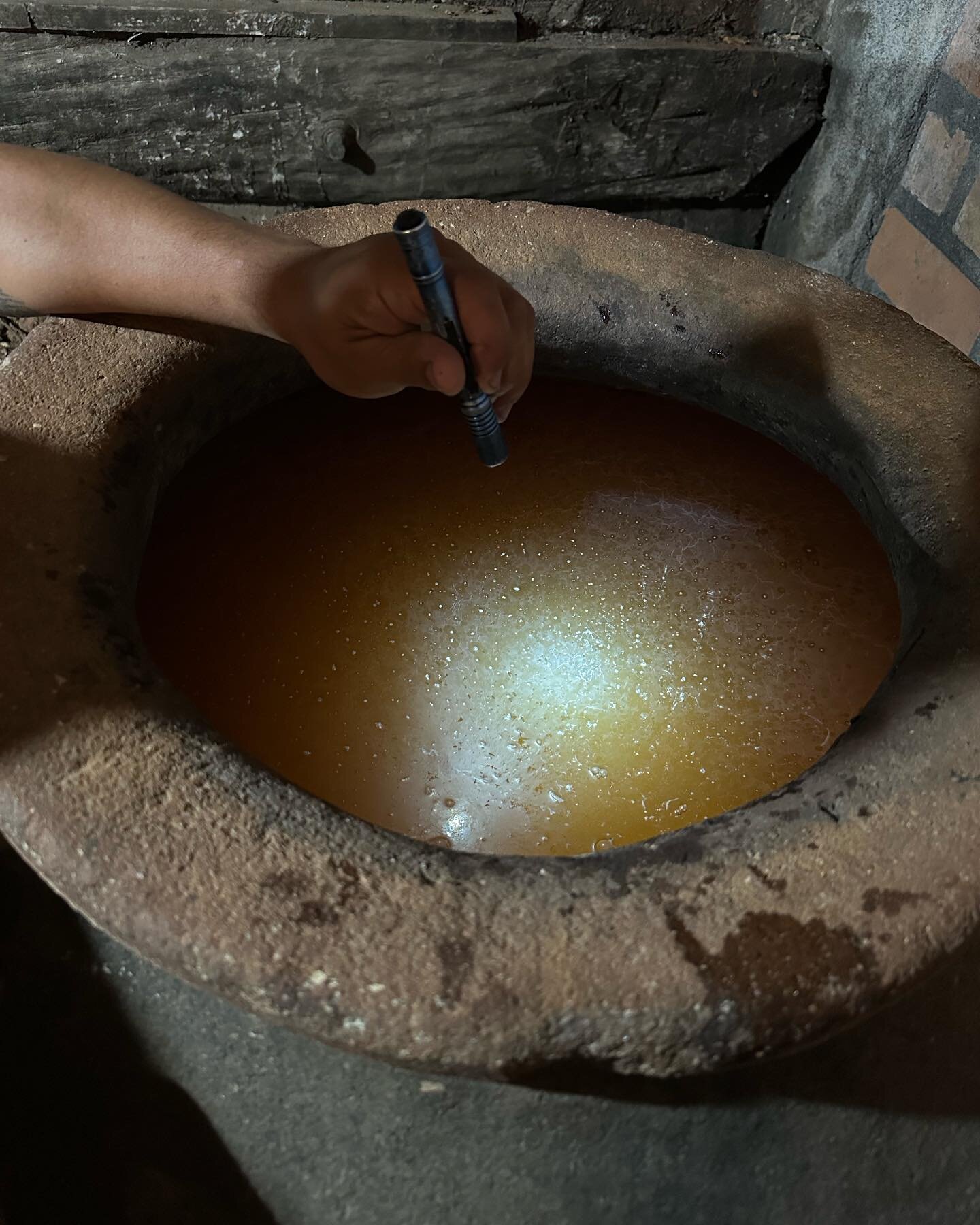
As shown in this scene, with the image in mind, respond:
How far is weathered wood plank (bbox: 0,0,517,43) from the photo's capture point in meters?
1.52

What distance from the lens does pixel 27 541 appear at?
841 mm

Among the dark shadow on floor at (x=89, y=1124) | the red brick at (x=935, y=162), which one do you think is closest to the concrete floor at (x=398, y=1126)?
the dark shadow on floor at (x=89, y=1124)

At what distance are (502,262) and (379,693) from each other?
21.5 inches

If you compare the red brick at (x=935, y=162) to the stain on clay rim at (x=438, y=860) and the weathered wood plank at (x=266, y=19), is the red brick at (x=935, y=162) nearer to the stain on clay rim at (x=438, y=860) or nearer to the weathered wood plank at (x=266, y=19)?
the weathered wood plank at (x=266, y=19)

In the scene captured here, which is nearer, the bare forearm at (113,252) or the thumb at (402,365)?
the thumb at (402,365)

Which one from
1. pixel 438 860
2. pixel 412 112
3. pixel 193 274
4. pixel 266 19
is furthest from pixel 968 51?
pixel 438 860

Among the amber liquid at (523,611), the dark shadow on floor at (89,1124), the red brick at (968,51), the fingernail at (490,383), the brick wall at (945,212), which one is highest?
the red brick at (968,51)

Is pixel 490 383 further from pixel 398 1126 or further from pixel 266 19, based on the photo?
pixel 266 19

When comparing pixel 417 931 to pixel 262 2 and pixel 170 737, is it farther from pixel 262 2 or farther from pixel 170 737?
pixel 262 2

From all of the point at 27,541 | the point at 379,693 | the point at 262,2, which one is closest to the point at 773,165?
the point at 262,2

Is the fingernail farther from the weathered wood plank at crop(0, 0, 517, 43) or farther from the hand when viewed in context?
the weathered wood plank at crop(0, 0, 517, 43)

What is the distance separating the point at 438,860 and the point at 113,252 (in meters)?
0.71

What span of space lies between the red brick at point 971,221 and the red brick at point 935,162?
46mm

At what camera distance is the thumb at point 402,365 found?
2.86 ft
